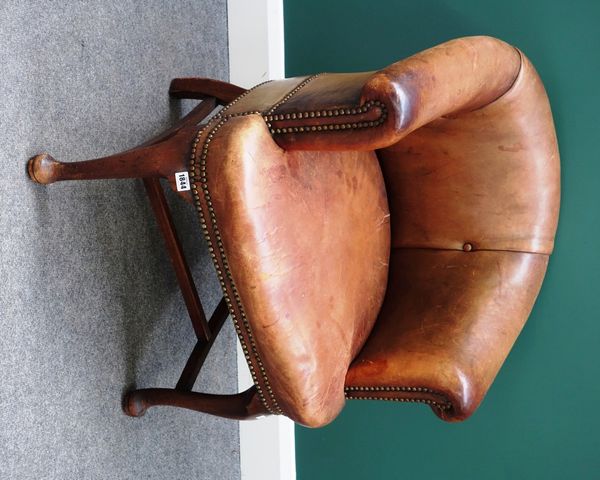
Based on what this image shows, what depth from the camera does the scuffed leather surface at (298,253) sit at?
1085mm

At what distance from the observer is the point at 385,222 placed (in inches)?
58.3

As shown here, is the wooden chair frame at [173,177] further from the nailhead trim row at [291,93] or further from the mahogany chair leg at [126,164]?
the nailhead trim row at [291,93]

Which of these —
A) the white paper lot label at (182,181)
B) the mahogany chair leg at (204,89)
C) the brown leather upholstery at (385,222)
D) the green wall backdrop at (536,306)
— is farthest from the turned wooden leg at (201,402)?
the mahogany chair leg at (204,89)

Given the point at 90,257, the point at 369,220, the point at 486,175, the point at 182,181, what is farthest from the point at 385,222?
the point at 90,257

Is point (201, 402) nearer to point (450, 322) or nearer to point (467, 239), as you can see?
point (450, 322)

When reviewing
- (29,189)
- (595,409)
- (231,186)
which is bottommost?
(595,409)

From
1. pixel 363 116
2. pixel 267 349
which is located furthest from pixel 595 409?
pixel 363 116

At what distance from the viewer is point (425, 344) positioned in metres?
1.32

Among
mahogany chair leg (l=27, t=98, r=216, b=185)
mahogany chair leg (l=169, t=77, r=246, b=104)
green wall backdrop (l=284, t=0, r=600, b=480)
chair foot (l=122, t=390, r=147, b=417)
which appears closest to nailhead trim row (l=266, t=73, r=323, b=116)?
mahogany chair leg (l=27, t=98, r=216, b=185)

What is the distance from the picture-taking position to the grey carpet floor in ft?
4.29

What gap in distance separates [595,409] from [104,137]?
116 cm

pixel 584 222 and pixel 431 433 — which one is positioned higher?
pixel 584 222

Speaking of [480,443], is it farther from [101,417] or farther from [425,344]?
[101,417]

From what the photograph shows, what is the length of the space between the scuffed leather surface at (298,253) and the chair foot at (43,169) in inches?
15.7
